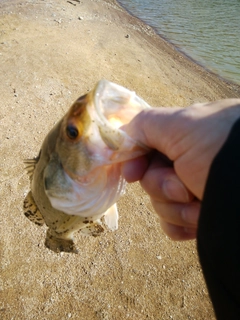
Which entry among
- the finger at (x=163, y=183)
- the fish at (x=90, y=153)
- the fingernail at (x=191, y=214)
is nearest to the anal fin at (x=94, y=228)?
the fish at (x=90, y=153)

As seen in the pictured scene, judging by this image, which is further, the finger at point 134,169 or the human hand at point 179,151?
the finger at point 134,169

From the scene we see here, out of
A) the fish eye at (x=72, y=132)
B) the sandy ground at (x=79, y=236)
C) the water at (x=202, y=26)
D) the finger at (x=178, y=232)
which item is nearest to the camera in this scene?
the fish eye at (x=72, y=132)

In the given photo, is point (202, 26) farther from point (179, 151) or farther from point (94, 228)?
point (179, 151)

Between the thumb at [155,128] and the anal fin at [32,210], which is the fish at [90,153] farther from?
the anal fin at [32,210]

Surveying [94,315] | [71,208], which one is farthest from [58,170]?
[94,315]

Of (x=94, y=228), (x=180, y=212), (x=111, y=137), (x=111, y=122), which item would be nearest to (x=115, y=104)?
(x=111, y=122)

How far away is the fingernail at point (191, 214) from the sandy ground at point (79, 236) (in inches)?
103

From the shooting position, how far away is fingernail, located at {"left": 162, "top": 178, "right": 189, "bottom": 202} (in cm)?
169

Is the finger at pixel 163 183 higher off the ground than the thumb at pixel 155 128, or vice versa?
the thumb at pixel 155 128

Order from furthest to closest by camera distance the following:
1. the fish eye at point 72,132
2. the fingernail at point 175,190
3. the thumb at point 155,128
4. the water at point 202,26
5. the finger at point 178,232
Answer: the water at point 202,26
the finger at point 178,232
the fish eye at point 72,132
the fingernail at point 175,190
the thumb at point 155,128

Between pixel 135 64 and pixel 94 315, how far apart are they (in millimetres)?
7577

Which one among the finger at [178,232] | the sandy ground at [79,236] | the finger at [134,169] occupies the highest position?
the finger at [134,169]

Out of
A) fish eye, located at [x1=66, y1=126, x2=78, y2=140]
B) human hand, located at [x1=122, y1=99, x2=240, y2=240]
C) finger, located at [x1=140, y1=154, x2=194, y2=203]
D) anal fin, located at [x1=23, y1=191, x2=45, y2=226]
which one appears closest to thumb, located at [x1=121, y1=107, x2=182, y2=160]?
human hand, located at [x1=122, y1=99, x2=240, y2=240]

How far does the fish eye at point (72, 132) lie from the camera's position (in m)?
1.80
